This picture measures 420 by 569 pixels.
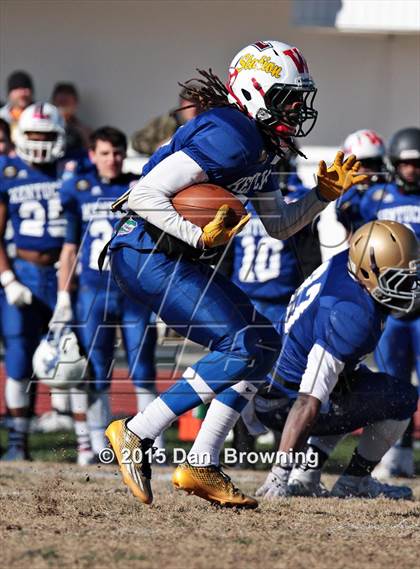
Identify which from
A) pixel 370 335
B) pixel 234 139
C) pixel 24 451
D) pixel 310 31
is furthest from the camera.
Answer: pixel 310 31

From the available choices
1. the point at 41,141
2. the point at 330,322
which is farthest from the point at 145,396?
the point at 330,322

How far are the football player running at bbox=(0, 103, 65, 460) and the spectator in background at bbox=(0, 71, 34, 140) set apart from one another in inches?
64.4

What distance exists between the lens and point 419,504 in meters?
5.85

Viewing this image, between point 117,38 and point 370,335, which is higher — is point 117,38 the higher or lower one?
the higher one

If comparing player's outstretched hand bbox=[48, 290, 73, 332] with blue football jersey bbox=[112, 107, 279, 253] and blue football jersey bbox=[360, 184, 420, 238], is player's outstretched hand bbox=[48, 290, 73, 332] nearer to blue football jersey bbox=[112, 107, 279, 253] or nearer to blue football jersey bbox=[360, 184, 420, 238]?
blue football jersey bbox=[360, 184, 420, 238]

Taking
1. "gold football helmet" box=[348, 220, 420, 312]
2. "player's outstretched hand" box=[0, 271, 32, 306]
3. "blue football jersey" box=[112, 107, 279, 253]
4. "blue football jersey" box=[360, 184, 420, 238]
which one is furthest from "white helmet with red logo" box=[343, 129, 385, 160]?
"blue football jersey" box=[112, 107, 279, 253]

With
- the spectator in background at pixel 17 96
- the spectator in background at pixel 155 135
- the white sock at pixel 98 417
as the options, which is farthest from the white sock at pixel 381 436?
the spectator in background at pixel 17 96

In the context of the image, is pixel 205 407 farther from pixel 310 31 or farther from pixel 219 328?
pixel 310 31

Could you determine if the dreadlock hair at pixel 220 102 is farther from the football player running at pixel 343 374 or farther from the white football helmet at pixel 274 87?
the football player running at pixel 343 374

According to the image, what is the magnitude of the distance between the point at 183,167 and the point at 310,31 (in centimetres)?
547

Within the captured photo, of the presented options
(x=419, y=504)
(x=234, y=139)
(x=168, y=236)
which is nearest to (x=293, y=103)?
(x=234, y=139)

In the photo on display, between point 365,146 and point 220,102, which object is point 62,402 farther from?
point 220,102

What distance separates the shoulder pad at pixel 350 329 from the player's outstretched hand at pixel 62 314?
2.35 meters

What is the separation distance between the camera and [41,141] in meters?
8.00
